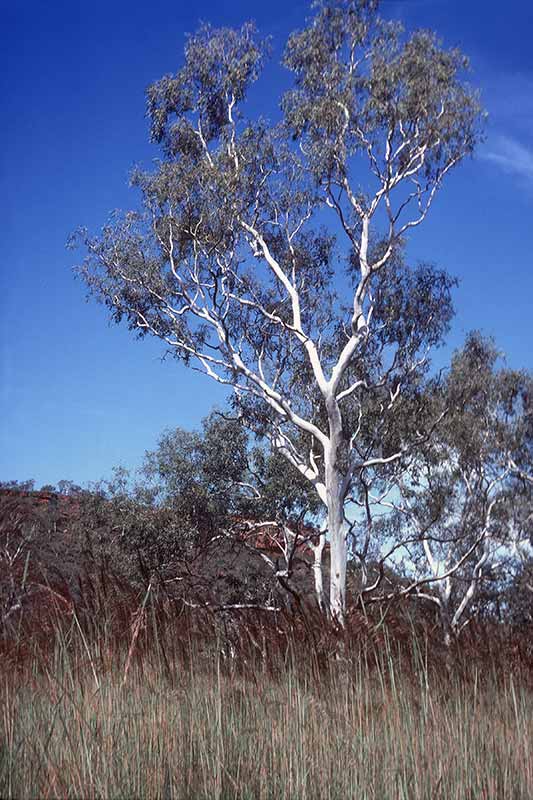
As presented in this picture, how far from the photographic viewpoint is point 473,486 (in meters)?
24.5

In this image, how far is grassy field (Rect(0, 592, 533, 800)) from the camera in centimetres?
334

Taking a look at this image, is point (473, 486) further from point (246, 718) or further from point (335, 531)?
point (246, 718)

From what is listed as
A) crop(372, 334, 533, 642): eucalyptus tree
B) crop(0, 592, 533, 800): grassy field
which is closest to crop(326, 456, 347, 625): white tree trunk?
Result: crop(372, 334, 533, 642): eucalyptus tree

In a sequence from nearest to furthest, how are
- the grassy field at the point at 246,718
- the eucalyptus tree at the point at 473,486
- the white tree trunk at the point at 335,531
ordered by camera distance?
the grassy field at the point at 246,718, the white tree trunk at the point at 335,531, the eucalyptus tree at the point at 473,486

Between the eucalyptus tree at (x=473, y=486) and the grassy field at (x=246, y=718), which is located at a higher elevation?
the eucalyptus tree at (x=473, y=486)

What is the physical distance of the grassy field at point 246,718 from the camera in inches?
131

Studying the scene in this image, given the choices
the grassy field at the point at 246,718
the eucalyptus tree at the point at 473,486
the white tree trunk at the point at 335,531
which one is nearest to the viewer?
the grassy field at the point at 246,718

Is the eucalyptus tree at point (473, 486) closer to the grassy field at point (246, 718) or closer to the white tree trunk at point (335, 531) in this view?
the white tree trunk at point (335, 531)

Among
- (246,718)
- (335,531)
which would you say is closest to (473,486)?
(335,531)

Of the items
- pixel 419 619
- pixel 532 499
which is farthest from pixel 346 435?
pixel 419 619

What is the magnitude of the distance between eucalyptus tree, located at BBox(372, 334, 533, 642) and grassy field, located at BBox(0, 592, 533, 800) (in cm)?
1805

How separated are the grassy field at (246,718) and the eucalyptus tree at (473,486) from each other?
18.0m

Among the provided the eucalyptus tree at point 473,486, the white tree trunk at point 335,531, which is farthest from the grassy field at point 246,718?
the eucalyptus tree at point 473,486

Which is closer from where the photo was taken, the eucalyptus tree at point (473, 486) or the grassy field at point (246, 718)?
the grassy field at point (246, 718)
